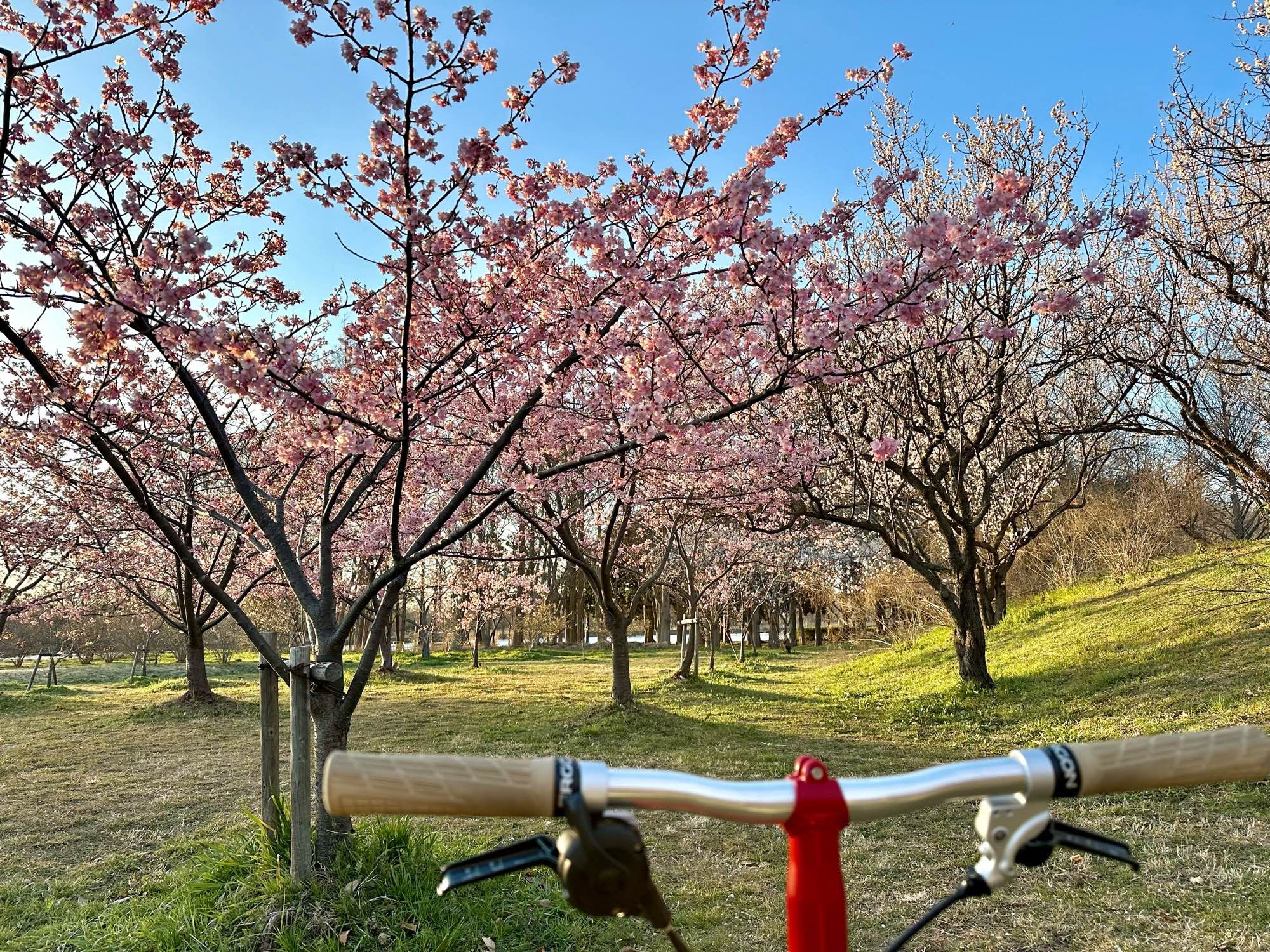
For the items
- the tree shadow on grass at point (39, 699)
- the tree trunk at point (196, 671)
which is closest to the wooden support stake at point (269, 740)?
the tree trunk at point (196, 671)

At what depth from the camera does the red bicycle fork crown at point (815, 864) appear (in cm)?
100

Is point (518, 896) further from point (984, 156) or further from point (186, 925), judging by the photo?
point (984, 156)

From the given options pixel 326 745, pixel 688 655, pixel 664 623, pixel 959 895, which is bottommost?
pixel 664 623

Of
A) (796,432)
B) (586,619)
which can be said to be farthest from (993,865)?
(586,619)

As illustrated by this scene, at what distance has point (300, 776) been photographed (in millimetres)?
4172

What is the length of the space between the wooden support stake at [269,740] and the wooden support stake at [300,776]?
17.6 inches

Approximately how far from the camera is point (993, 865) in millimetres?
1041

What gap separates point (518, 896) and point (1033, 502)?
11406mm

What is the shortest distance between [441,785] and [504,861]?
124 millimetres

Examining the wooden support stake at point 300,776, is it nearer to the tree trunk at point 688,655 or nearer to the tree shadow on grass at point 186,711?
the tree shadow on grass at point 186,711

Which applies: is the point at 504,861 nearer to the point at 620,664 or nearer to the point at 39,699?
the point at 620,664

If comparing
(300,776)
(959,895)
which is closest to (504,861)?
(959,895)

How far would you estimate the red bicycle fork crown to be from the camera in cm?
100

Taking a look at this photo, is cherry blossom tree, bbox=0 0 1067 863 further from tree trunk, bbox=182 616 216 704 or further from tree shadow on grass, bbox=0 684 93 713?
tree shadow on grass, bbox=0 684 93 713
